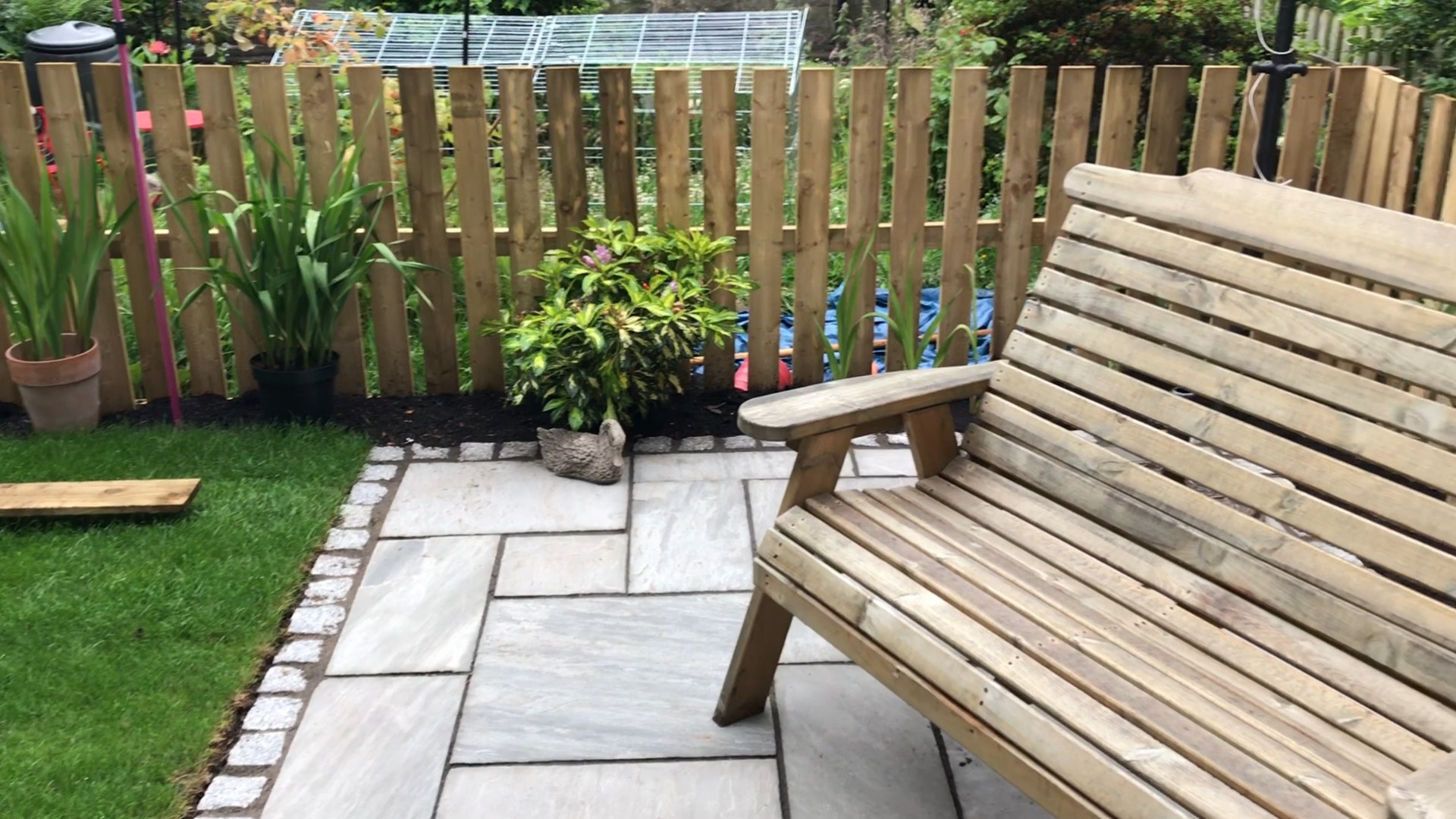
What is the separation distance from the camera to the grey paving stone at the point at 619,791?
2.26 metres

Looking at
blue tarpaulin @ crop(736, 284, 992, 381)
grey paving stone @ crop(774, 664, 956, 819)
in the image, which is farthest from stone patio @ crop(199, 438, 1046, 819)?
blue tarpaulin @ crop(736, 284, 992, 381)

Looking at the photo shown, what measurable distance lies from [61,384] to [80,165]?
65 cm

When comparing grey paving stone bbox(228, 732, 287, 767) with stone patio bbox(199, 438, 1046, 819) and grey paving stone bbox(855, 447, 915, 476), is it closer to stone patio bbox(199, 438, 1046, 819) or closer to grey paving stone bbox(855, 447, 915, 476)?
stone patio bbox(199, 438, 1046, 819)

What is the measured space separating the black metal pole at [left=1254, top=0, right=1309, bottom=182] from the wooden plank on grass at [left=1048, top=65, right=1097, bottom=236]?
56cm

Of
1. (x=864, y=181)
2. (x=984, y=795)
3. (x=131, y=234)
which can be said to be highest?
(x=864, y=181)

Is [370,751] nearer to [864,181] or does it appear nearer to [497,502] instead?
[497,502]

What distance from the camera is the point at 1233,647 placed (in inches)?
77.5

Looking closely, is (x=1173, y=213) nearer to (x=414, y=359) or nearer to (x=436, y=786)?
(x=436, y=786)

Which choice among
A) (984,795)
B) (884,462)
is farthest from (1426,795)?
(884,462)

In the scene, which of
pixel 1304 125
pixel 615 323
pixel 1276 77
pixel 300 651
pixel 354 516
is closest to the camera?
pixel 300 651

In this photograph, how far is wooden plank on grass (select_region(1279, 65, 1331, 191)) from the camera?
3875 mm

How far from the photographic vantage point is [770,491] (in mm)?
3508

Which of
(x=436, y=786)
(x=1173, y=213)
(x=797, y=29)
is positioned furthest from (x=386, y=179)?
(x=797, y=29)

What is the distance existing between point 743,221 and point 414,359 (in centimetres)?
133
